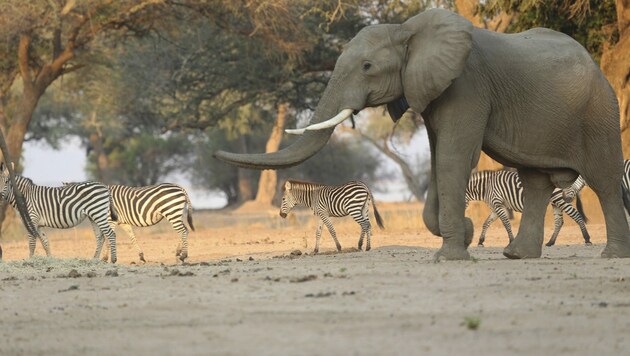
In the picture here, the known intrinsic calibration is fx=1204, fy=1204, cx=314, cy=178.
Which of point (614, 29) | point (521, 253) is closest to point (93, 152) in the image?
point (614, 29)

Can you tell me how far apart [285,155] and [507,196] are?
9.54 m

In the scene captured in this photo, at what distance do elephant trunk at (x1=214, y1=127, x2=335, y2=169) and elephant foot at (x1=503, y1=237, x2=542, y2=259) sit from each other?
240cm

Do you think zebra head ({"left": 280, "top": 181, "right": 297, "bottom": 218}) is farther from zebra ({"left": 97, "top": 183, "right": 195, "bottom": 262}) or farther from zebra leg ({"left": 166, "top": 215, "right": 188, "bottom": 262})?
zebra leg ({"left": 166, "top": 215, "right": 188, "bottom": 262})

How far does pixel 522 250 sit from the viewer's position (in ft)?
40.3

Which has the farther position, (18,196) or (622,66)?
(622,66)

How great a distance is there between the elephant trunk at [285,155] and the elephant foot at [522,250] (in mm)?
2399

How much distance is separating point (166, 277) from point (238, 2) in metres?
17.0

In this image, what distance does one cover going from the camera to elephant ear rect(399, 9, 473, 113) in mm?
11000

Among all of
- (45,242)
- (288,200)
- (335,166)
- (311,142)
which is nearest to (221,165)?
(335,166)

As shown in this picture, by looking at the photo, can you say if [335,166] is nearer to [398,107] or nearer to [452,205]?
[398,107]

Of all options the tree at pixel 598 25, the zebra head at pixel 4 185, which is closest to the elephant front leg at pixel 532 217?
the zebra head at pixel 4 185

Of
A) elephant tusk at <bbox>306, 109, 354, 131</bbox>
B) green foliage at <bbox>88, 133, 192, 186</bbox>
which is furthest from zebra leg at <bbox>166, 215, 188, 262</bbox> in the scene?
green foliage at <bbox>88, 133, 192, 186</bbox>

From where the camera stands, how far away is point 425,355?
655cm

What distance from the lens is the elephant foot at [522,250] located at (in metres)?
12.3
